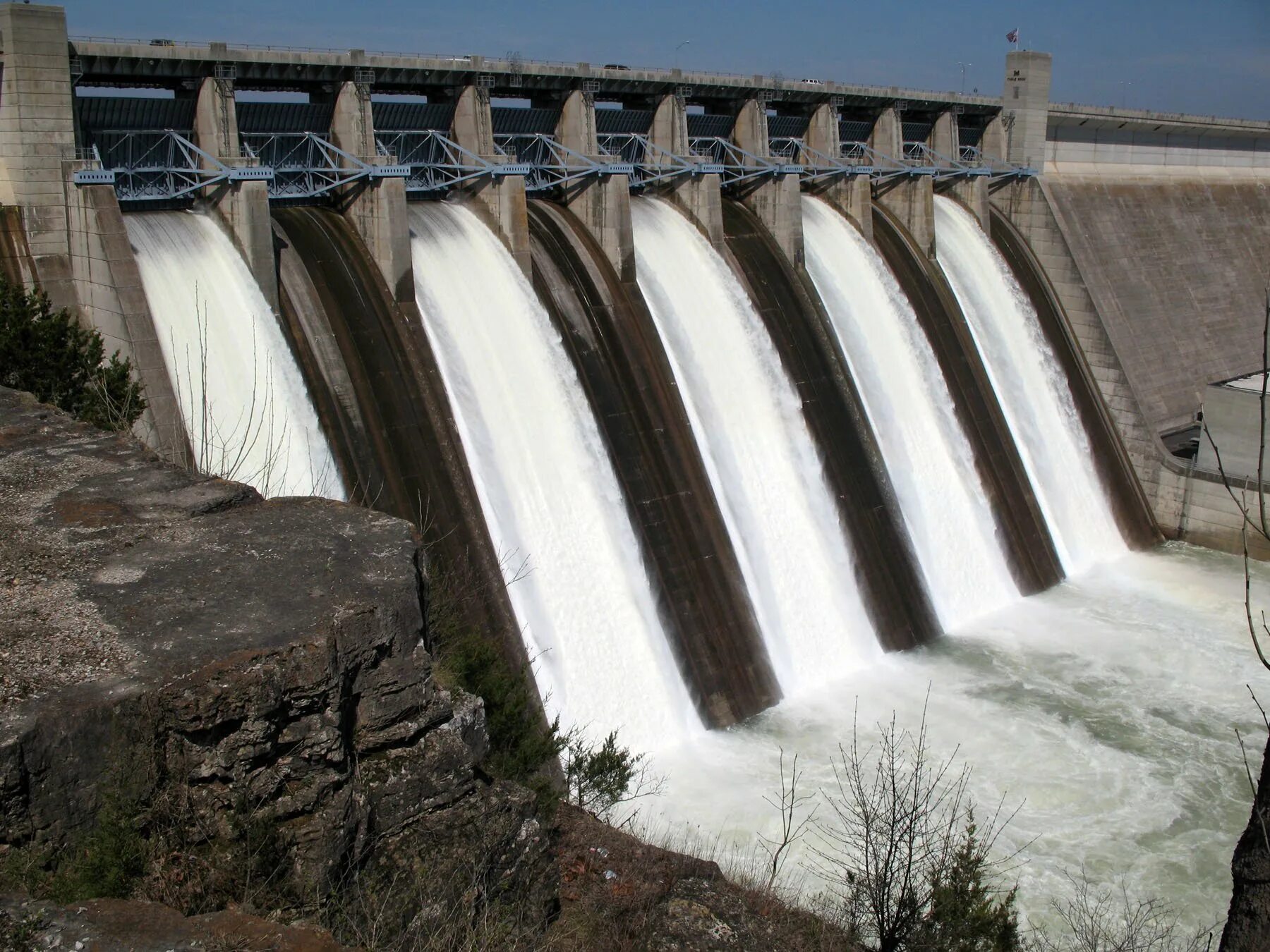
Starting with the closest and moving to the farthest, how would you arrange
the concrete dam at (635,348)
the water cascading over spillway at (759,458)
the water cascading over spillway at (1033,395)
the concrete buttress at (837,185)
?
1. the concrete dam at (635,348)
2. the water cascading over spillway at (759,458)
3. the water cascading over spillway at (1033,395)
4. the concrete buttress at (837,185)

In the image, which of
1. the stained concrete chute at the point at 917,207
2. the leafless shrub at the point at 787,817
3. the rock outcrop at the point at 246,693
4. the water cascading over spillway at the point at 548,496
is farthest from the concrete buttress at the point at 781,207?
the rock outcrop at the point at 246,693

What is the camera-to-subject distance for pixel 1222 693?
19.2 m

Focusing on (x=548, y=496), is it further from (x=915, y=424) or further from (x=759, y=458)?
(x=915, y=424)

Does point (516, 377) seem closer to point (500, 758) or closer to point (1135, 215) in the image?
point (500, 758)

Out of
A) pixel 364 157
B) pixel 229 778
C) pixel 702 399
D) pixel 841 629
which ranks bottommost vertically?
pixel 841 629

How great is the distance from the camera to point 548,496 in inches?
687

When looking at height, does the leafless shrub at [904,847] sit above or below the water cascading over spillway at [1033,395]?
below

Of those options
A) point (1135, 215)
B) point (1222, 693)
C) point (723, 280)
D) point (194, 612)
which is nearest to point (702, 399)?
point (723, 280)

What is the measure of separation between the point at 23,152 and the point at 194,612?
34.5ft

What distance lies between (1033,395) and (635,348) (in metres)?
11.7

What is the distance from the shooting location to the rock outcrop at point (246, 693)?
6027mm

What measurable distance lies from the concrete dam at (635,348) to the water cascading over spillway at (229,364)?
5cm

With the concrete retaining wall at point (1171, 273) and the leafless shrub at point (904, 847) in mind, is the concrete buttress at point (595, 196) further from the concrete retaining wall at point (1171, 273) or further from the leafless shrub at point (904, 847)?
the concrete retaining wall at point (1171, 273)

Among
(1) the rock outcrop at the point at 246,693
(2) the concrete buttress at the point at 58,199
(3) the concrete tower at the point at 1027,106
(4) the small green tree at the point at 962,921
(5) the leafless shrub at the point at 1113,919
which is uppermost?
(3) the concrete tower at the point at 1027,106
